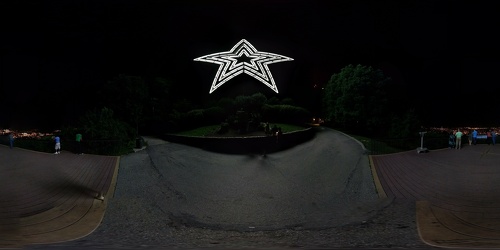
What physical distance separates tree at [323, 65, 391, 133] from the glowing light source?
67 cm

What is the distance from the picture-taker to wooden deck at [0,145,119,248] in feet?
9.98

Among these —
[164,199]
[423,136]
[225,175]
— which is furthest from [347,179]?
[164,199]

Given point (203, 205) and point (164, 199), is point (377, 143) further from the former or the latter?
point (164, 199)

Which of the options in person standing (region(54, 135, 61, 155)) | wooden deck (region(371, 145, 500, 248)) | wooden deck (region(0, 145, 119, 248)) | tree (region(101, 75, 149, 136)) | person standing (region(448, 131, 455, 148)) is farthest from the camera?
person standing (region(448, 131, 455, 148))

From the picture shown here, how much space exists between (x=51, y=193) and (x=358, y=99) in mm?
3450

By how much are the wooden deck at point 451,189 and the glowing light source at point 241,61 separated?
1604 millimetres

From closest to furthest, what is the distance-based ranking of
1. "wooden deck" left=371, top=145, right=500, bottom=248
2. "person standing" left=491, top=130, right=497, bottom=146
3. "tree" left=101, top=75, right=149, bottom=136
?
"wooden deck" left=371, top=145, right=500, bottom=248 < "tree" left=101, top=75, right=149, bottom=136 < "person standing" left=491, top=130, right=497, bottom=146

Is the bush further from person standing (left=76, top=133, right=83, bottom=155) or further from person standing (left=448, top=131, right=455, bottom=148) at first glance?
person standing (left=76, top=133, right=83, bottom=155)

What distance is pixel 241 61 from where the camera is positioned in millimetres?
4074

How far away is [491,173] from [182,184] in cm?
344

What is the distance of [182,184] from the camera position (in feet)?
12.4

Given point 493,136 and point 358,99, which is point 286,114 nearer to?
point 358,99

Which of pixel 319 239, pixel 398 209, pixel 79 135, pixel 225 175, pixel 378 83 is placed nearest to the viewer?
pixel 319 239

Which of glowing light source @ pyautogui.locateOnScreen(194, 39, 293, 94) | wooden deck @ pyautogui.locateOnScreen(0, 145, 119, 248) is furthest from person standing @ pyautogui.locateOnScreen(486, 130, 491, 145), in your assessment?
wooden deck @ pyautogui.locateOnScreen(0, 145, 119, 248)
